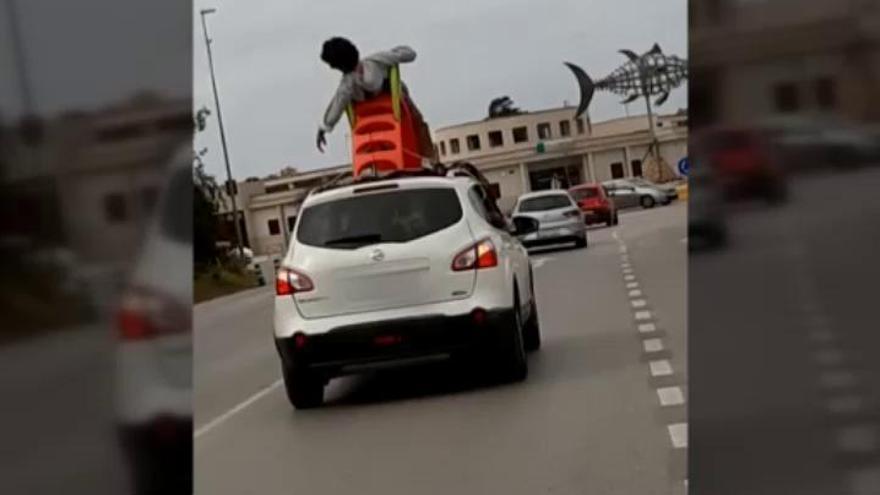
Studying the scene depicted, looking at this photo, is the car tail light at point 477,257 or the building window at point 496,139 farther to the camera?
the car tail light at point 477,257

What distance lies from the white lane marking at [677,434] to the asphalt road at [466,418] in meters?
0.01

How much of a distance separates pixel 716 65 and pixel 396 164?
3628mm

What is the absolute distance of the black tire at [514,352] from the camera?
5.75 meters

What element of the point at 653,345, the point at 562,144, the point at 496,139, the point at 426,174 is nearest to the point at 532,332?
the point at 653,345

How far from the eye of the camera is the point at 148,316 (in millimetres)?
2043

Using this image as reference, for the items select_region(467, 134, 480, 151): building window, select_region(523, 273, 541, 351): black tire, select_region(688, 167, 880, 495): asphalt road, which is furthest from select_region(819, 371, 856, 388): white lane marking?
select_region(523, 273, 541, 351): black tire

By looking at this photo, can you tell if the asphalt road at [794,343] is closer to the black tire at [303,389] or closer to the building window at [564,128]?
the building window at [564,128]

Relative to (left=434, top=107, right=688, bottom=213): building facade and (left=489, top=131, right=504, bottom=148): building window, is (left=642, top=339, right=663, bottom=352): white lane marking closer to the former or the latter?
(left=434, top=107, right=688, bottom=213): building facade

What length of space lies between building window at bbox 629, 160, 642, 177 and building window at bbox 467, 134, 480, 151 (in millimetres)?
758

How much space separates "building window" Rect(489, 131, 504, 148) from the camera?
3.77 m

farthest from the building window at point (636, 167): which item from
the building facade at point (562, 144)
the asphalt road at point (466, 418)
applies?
the asphalt road at point (466, 418)

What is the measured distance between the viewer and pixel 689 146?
6.75ft

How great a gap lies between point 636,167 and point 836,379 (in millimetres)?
1308

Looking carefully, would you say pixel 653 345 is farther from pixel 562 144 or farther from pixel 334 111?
pixel 334 111
